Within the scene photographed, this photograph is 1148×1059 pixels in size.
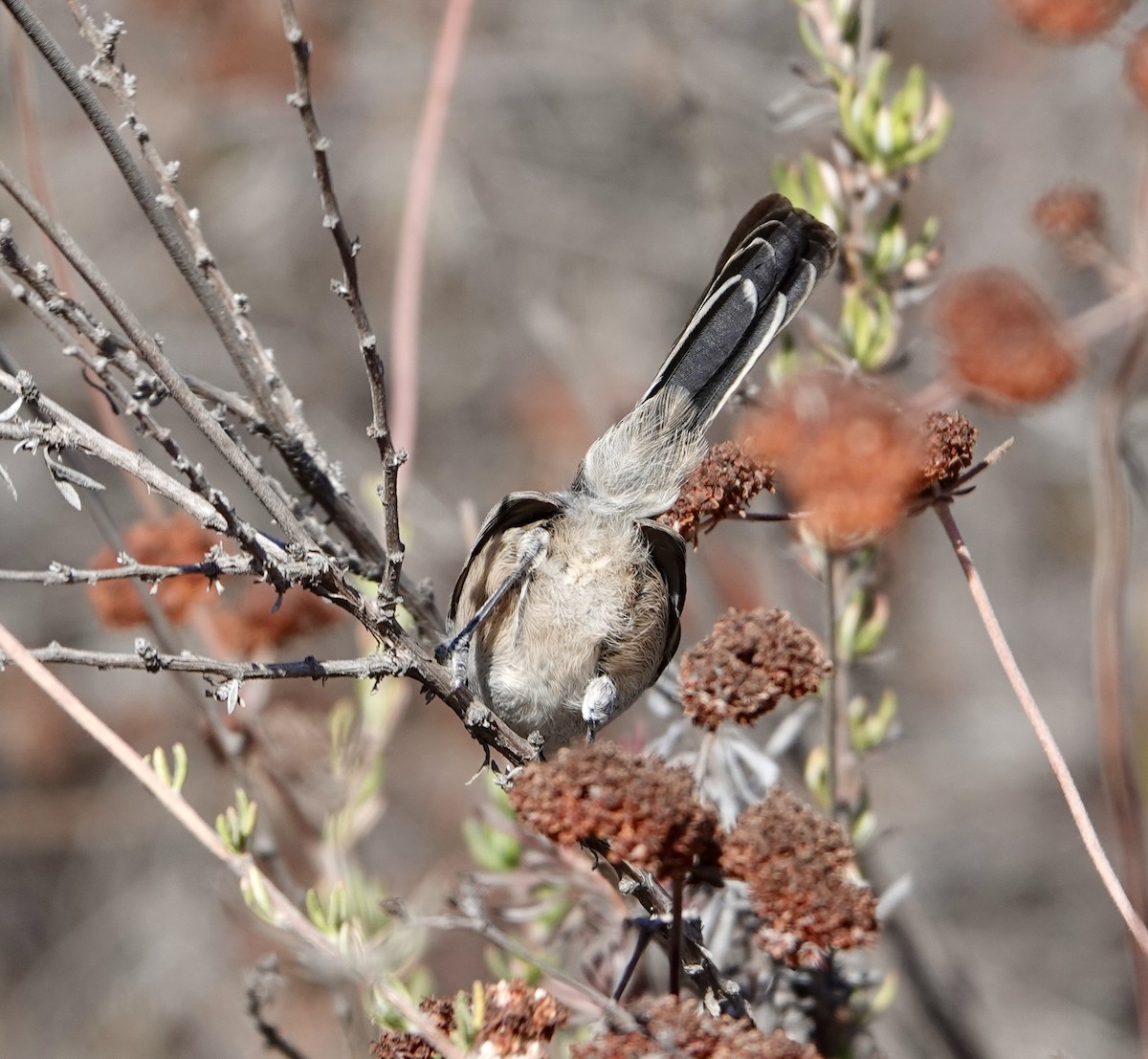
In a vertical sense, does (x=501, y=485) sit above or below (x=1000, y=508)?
below

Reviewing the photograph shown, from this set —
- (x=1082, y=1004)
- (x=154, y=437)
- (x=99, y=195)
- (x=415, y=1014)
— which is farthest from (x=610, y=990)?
(x=99, y=195)

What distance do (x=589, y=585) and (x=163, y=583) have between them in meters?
0.88

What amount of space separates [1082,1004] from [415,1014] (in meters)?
4.85

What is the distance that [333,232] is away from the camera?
1.59 m

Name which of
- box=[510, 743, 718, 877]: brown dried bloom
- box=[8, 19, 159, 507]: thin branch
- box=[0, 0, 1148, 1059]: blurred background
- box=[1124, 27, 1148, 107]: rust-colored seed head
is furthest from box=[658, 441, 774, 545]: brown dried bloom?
box=[0, 0, 1148, 1059]: blurred background

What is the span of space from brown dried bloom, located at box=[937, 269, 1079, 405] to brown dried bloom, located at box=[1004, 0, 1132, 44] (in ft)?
1.81

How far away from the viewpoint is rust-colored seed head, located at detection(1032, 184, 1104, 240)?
2.42 metres

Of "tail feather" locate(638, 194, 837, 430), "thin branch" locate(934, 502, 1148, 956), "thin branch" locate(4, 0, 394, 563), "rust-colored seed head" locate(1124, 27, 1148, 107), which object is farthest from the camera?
"tail feather" locate(638, 194, 837, 430)

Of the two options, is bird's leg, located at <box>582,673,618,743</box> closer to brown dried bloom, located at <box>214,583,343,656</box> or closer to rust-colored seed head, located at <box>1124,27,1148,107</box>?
brown dried bloom, located at <box>214,583,343,656</box>

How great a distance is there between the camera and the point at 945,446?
158 centimetres

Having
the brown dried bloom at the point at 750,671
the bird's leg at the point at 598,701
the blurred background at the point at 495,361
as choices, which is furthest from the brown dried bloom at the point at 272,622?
the blurred background at the point at 495,361

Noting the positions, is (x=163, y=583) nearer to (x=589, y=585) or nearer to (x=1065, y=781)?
(x=589, y=585)

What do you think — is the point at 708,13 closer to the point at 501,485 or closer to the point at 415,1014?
the point at 501,485

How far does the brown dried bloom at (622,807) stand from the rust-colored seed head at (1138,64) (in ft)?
4.80
